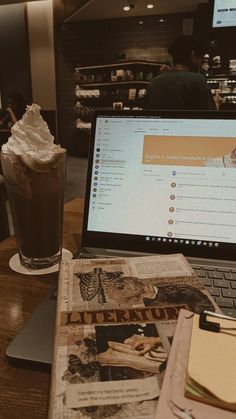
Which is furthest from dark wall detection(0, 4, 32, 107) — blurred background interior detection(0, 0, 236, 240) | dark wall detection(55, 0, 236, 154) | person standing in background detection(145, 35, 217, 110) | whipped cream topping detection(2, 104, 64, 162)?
whipped cream topping detection(2, 104, 64, 162)

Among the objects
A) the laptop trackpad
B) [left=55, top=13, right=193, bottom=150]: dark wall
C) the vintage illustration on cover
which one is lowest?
the laptop trackpad

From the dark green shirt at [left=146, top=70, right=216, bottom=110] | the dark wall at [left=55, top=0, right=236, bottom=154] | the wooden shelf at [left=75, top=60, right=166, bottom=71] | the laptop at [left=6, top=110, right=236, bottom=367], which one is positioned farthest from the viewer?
the dark wall at [left=55, top=0, right=236, bottom=154]

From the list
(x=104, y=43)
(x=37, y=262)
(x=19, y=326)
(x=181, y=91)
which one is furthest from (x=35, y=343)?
(x=104, y=43)

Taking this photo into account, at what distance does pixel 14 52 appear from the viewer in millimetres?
6098

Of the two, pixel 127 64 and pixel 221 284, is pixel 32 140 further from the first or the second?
pixel 127 64

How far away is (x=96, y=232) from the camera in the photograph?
0.69 m

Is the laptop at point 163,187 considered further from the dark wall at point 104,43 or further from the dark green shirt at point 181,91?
the dark wall at point 104,43

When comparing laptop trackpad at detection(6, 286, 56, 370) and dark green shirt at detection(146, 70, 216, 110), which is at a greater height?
dark green shirt at detection(146, 70, 216, 110)

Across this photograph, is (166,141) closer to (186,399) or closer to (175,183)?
(175,183)

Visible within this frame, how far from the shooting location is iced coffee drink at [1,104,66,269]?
65 centimetres

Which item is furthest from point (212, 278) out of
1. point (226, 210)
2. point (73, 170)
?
point (73, 170)

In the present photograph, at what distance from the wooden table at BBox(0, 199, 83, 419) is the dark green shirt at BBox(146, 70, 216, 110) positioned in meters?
1.43

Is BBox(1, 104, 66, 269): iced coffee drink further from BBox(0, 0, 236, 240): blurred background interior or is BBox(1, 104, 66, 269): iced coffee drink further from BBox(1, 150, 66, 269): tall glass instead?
BBox(0, 0, 236, 240): blurred background interior

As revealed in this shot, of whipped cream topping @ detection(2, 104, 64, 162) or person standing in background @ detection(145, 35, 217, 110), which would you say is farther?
person standing in background @ detection(145, 35, 217, 110)
